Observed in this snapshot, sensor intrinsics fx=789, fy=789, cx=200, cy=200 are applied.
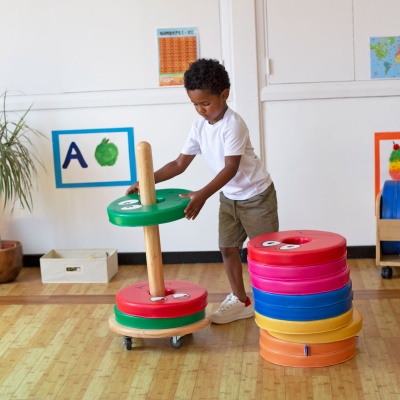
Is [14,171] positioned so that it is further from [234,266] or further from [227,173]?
[227,173]

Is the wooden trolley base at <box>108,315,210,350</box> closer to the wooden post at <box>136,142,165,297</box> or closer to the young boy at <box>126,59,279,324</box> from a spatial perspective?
the wooden post at <box>136,142,165,297</box>

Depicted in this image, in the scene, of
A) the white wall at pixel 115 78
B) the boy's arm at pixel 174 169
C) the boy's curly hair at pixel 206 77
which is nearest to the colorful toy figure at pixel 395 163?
the white wall at pixel 115 78

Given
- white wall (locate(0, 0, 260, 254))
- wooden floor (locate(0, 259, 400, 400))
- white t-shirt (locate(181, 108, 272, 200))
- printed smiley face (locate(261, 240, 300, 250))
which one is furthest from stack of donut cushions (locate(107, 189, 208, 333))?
white wall (locate(0, 0, 260, 254))

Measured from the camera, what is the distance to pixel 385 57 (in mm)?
4047

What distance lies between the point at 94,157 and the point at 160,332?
156 centimetres

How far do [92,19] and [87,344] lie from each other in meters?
1.82

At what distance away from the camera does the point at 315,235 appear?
304 cm

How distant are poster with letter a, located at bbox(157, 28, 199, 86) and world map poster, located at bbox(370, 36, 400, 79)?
919 millimetres

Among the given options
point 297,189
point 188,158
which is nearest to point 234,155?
point 188,158

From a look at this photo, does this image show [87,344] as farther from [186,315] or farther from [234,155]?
[234,155]

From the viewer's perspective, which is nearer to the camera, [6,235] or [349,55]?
[349,55]

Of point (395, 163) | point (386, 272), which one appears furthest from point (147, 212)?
point (395, 163)

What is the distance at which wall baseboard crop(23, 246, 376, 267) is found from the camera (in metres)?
4.28

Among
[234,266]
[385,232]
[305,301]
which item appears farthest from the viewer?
[385,232]
